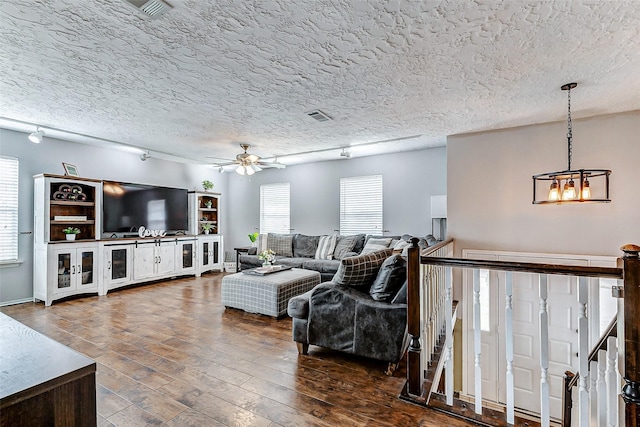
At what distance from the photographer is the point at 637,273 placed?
150 centimetres

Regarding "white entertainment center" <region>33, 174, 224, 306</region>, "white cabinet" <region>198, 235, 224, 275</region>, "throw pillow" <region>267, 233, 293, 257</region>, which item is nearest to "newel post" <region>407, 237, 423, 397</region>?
"throw pillow" <region>267, 233, 293, 257</region>

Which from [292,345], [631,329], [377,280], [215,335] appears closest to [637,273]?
[631,329]

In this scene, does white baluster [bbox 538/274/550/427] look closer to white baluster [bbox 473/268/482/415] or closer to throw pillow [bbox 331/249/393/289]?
white baluster [bbox 473/268/482/415]

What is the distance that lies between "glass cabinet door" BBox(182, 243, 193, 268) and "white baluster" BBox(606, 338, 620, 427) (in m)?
6.59

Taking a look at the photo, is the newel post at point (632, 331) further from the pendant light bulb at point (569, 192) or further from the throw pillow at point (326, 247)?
the throw pillow at point (326, 247)

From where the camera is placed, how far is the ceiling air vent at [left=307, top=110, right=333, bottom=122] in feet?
11.9

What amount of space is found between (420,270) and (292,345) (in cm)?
164

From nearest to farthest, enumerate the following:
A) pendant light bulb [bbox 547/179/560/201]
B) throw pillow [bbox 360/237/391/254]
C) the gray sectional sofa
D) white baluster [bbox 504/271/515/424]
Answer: white baluster [bbox 504/271/515/424] → pendant light bulb [bbox 547/179/560/201] → throw pillow [bbox 360/237/391/254] → the gray sectional sofa

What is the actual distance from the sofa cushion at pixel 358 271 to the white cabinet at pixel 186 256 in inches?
182

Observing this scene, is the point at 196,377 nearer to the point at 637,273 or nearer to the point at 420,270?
the point at 420,270

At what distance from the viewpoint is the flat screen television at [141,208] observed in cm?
554

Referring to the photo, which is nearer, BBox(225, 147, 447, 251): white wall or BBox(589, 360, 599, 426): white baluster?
BBox(589, 360, 599, 426): white baluster

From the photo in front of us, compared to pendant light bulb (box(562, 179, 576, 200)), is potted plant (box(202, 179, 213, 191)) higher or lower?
higher

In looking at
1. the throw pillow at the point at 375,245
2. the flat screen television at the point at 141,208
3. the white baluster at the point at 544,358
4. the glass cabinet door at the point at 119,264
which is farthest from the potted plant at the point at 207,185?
the white baluster at the point at 544,358
